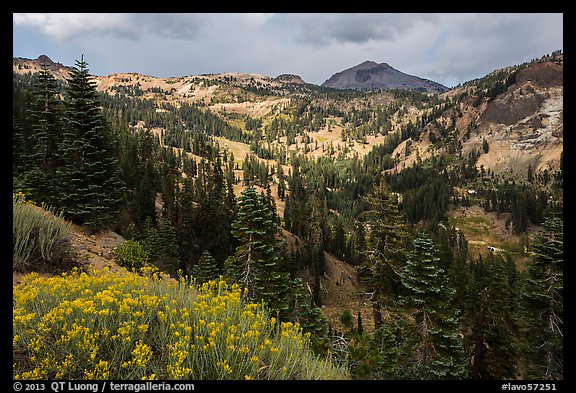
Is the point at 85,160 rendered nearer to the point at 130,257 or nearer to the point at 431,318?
the point at 130,257

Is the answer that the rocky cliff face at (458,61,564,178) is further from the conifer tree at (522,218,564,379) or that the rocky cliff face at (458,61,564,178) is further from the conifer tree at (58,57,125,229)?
the conifer tree at (58,57,125,229)

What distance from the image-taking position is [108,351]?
366 centimetres

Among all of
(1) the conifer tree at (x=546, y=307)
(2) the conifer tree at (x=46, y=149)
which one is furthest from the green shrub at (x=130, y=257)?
(1) the conifer tree at (x=546, y=307)

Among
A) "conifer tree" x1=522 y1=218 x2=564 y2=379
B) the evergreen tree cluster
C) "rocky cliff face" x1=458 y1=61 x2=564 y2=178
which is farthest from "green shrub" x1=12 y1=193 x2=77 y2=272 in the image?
"rocky cliff face" x1=458 y1=61 x2=564 y2=178

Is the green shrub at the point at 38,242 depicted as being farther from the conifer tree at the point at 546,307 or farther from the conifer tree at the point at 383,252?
the conifer tree at the point at 546,307

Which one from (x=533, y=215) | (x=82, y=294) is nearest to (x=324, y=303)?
(x=82, y=294)

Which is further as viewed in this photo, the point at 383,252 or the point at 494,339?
the point at 494,339

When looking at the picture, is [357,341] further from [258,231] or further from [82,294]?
[258,231]

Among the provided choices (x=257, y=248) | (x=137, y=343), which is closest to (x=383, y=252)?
(x=257, y=248)

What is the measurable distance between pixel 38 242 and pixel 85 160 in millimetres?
13310

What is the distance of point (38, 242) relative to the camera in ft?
25.5
